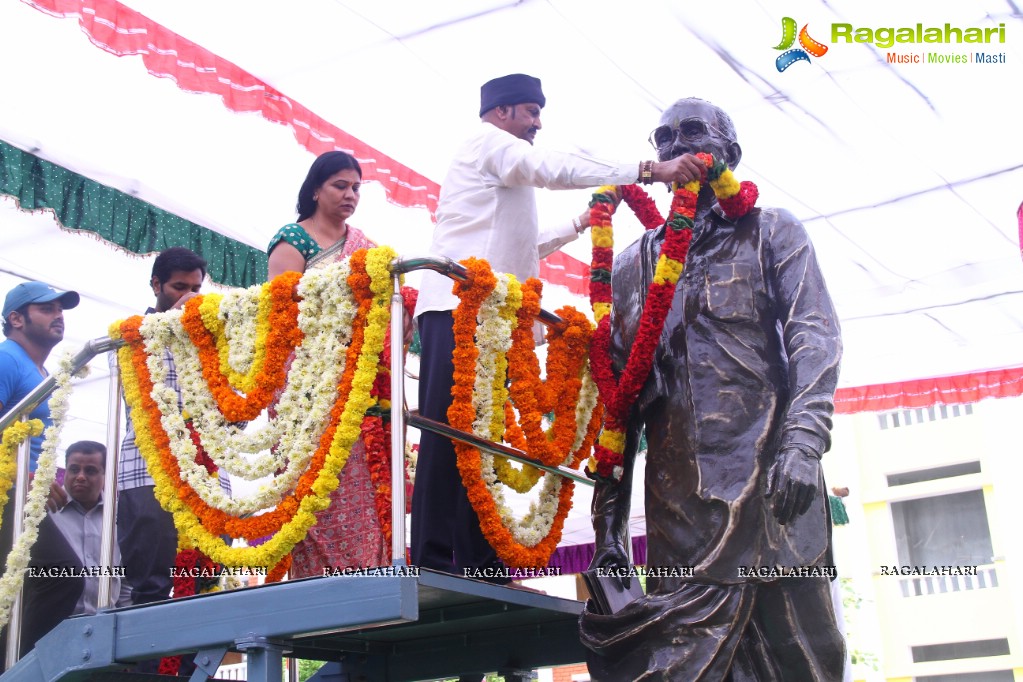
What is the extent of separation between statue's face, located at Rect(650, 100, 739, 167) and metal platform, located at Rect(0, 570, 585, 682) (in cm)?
154

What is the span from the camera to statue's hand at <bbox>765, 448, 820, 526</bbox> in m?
2.99

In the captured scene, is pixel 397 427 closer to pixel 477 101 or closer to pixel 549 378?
pixel 549 378

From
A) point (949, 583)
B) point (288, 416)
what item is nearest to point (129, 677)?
point (288, 416)

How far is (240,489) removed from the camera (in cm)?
840

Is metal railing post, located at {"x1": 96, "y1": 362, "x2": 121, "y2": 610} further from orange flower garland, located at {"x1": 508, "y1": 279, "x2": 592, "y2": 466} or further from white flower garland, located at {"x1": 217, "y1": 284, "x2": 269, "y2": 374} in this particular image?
orange flower garland, located at {"x1": 508, "y1": 279, "x2": 592, "y2": 466}

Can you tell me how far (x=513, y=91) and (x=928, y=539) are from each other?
20115 millimetres

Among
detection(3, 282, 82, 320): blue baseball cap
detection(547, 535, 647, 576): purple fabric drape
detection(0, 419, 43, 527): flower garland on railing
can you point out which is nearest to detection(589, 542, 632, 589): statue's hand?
detection(0, 419, 43, 527): flower garland on railing

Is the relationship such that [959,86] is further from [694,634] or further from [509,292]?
[694,634]

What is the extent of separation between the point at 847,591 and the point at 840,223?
1358cm

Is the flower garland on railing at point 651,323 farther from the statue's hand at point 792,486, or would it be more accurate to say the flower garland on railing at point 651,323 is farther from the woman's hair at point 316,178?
the woman's hair at point 316,178

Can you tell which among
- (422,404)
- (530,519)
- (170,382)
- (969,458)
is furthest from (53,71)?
(969,458)

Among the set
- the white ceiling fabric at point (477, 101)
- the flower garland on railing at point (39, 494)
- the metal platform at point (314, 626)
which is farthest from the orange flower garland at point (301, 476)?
the white ceiling fabric at point (477, 101)

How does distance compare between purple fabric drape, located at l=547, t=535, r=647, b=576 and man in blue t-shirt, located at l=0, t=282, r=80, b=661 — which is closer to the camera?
man in blue t-shirt, located at l=0, t=282, r=80, b=661

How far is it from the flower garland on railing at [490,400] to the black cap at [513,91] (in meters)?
0.92
